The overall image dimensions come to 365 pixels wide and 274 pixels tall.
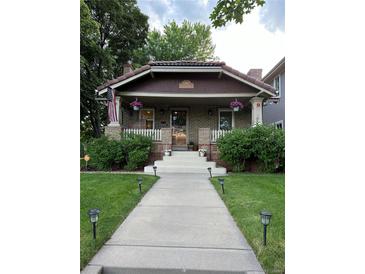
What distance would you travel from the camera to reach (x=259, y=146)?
330 inches

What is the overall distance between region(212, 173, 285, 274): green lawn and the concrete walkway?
5.1 inches

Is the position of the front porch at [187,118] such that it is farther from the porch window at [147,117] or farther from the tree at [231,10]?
the tree at [231,10]

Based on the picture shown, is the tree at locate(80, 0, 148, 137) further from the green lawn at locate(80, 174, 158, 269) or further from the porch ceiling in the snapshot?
the green lawn at locate(80, 174, 158, 269)

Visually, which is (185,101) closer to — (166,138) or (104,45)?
(166,138)

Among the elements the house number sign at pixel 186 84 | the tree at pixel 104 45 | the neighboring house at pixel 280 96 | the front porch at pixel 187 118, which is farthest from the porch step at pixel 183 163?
the tree at pixel 104 45

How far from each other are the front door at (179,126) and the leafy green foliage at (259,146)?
4.02 meters

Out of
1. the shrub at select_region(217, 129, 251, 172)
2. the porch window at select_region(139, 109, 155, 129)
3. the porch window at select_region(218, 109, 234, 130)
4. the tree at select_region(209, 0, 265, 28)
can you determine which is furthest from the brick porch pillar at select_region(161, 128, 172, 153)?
the tree at select_region(209, 0, 265, 28)

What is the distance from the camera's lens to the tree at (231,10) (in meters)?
3.09

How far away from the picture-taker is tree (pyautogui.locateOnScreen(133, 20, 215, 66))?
77.6ft
